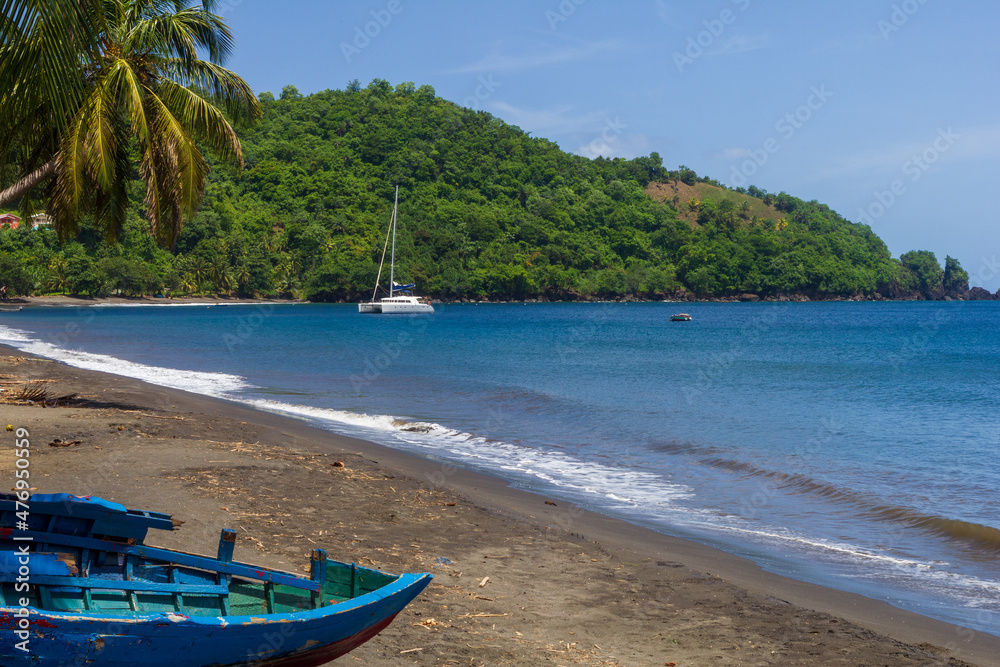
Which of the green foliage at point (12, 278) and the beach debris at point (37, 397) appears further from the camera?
the green foliage at point (12, 278)

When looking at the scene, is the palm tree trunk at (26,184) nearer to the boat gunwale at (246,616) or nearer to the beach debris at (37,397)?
→ the beach debris at (37,397)

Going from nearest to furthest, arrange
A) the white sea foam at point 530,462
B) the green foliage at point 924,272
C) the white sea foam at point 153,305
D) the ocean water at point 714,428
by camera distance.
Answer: the ocean water at point 714,428, the white sea foam at point 530,462, the white sea foam at point 153,305, the green foliage at point 924,272

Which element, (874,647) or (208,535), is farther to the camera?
(208,535)

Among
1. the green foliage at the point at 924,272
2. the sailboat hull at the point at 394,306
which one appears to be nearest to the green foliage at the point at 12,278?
the sailboat hull at the point at 394,306

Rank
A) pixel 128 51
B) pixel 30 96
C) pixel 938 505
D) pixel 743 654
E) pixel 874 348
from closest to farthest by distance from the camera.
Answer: pixel 743 654 < pixel 30 96 < pixel 938 505 < pixel 128 51 < pixel 874 348

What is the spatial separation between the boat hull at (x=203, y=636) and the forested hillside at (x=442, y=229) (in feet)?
347

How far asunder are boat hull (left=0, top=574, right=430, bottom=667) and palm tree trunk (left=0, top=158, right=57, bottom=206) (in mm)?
9123

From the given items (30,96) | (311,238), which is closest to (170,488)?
(30,96)

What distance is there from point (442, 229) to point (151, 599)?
12870 cm

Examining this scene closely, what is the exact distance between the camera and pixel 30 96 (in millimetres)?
6371

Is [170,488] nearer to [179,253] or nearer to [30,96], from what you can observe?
[30,96]

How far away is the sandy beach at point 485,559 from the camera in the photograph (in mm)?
5586

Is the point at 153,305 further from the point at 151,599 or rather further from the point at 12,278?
the point at 151,599

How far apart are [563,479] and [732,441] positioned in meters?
5.79
